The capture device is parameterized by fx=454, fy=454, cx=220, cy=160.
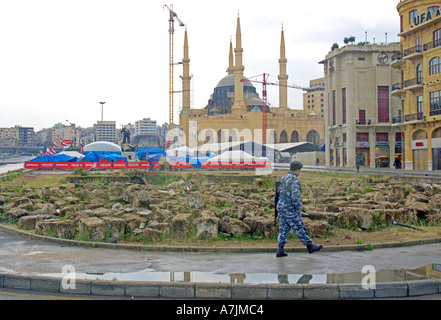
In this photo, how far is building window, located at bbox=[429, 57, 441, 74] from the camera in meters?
36.1

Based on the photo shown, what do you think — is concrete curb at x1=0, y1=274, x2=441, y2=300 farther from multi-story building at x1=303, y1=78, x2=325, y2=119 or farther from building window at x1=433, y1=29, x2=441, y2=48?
multi-story building at x1=303, y1=78, x2=325, y2=119

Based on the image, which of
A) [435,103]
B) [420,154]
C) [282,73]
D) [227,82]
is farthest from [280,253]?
[227,82]

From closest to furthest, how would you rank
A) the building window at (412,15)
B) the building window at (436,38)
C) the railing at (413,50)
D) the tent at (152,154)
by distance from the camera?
the building window at (436,38), the railing at (413,50), the building window at (412,15), the tent at (152,154)

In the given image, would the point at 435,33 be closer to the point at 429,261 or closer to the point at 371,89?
the point at 371,89

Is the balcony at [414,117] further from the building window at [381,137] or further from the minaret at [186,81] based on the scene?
the minaret at [186,81]

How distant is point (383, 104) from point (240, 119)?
4785cm

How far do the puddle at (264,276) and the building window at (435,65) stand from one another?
1318 inches

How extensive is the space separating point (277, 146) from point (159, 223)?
Result: 66.7 metres

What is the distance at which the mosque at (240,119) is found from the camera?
3844 inches

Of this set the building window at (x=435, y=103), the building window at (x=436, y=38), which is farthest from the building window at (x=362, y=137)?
the building window at (x=436, y=38)

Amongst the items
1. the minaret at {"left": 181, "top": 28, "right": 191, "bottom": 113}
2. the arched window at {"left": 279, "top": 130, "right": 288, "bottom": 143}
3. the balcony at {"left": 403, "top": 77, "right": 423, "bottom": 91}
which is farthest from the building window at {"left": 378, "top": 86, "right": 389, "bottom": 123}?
the minaret at {"left": 181, "top": 28, "right": 191, "bottom": 113}

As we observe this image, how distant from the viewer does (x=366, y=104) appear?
53188mm

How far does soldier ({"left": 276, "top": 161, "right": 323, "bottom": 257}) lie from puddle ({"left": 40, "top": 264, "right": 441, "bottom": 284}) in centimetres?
126

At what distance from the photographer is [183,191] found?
71.4 feet
